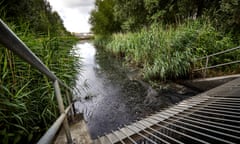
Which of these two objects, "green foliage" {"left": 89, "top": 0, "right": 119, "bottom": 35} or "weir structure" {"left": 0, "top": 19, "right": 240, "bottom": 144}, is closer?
"weir structure" {"left": 0, "top": 19, "right": 240, "bottom": 144}

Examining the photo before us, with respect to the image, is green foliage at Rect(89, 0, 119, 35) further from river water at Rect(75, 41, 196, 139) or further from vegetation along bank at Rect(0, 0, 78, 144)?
vegetation along bank at Rect(0, 0, 78, 144)

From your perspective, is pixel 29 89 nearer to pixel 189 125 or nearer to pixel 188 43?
pixel 189 125

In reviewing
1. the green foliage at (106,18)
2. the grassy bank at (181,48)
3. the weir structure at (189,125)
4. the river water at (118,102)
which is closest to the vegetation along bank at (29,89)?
the weir structure at (189,125)

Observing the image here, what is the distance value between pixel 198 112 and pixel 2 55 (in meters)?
2.25

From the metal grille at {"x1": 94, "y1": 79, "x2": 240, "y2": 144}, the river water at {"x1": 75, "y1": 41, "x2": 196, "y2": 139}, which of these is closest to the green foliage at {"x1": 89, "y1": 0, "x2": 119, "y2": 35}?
the river water at {"x1": 75, "y1": 41, "x2": 196, "y2": 139}

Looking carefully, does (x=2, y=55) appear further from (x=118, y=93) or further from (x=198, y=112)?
(x=118, y=93)

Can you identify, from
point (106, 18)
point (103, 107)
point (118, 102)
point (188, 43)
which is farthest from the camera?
point (106, 18)


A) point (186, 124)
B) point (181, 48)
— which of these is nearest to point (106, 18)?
point (181, 48)

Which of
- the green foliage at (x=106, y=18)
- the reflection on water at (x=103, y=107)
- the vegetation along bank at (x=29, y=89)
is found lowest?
the reflection on water at (x=103, y=107)

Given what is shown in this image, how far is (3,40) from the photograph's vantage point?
16.6 inches

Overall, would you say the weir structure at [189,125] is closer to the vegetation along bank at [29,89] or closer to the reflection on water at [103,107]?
the vegetation along bank at [29,89]

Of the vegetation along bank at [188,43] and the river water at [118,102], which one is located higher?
the vegetation along bank at [188,43]

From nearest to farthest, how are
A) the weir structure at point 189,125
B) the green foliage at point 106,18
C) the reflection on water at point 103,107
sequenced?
1. the weir structure at point 189,125
2. the reflection on water at point 103,107
3. the green foliage at point 106,18

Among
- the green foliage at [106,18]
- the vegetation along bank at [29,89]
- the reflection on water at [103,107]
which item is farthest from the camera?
the green foliage at [106,18]
